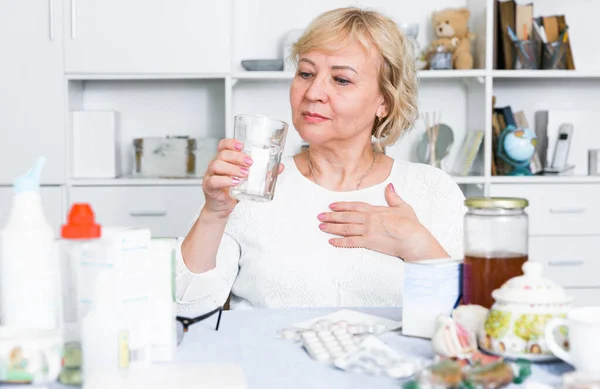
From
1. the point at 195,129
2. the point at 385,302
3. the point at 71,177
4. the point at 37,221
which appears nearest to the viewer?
the point at 37,221

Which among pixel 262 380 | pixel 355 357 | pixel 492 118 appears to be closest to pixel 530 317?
pixel 355 357

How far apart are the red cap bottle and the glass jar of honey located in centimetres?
55

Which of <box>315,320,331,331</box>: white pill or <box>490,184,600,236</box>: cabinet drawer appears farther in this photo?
<box>490,184,600,236</box>: cabinet drawer

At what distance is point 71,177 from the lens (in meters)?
3.11

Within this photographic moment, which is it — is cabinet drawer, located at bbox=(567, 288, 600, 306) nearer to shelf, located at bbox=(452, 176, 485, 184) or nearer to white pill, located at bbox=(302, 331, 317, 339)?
shelf, located at bbox=(452, 176, 485, 184)

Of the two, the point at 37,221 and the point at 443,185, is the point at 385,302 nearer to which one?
the point at 443,185

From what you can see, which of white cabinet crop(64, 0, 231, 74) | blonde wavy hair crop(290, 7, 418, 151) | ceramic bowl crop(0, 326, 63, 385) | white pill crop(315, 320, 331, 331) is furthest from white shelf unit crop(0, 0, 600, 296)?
ceramic bowl crop(0, 326, 63, 385)

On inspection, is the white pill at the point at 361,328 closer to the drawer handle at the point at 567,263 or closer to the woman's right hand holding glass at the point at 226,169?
the woman's right hand holding glass at the point at 226,169

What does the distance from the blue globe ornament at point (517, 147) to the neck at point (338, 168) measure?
1.37 metres

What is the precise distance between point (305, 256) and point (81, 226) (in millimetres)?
834

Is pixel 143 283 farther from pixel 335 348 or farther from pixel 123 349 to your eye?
pixel 335 348

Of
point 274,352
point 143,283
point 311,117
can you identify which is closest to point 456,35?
point 311,117

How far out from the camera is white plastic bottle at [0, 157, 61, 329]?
Answer: 97 cm

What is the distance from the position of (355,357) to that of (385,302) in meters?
0.73
